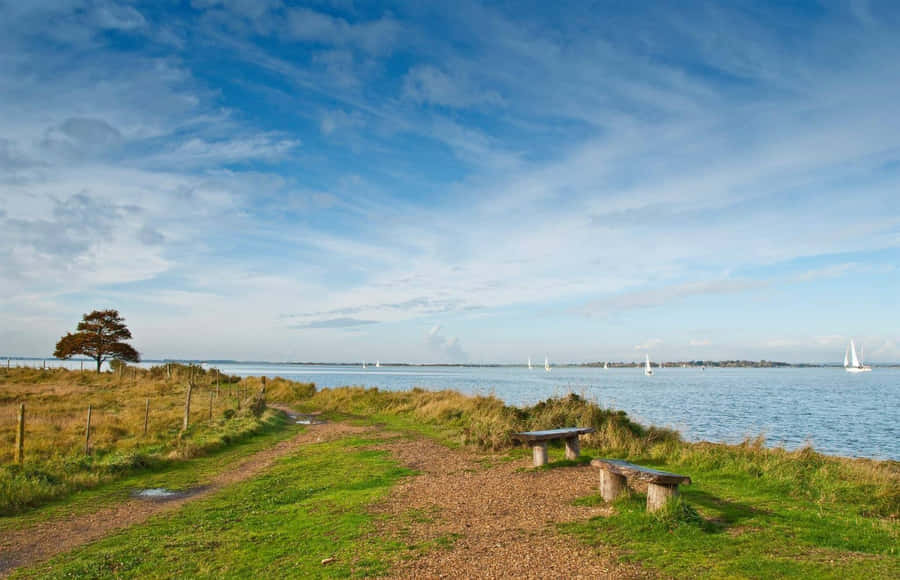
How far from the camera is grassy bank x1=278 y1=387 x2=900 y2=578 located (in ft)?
18.1

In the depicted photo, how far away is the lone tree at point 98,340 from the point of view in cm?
5125

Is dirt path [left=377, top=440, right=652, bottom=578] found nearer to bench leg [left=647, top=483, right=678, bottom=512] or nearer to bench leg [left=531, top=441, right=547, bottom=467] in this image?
bench leg [left=531, top=441, right=547, bottom=467]

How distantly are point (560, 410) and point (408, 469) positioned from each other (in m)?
5.46

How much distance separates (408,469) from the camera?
38.8ft

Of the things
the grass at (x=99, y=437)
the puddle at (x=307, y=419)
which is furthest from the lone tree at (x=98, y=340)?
the puddle at (x=307, y=419)

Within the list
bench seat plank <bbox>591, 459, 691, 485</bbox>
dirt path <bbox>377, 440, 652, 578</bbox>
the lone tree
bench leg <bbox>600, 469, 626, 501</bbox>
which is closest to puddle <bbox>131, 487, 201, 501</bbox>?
dirt path <bbox>377, 440, 652, 578</bbox>

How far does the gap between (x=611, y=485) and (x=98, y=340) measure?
183 feet

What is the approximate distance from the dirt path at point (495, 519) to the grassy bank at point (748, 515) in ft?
1.47

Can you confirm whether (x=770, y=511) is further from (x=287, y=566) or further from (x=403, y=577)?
(x=287, y=566)

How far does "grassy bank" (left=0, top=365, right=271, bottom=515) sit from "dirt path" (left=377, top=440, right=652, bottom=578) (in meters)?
6.21

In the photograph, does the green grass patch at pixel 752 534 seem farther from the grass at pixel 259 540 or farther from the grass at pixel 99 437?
the grass at pixel 99 437

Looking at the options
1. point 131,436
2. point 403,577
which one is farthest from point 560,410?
point 131,436

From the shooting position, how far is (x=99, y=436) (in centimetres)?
1692

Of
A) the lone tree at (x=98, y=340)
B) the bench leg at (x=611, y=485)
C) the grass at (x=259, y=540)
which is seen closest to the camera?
the grass at (x=259, y=540)
